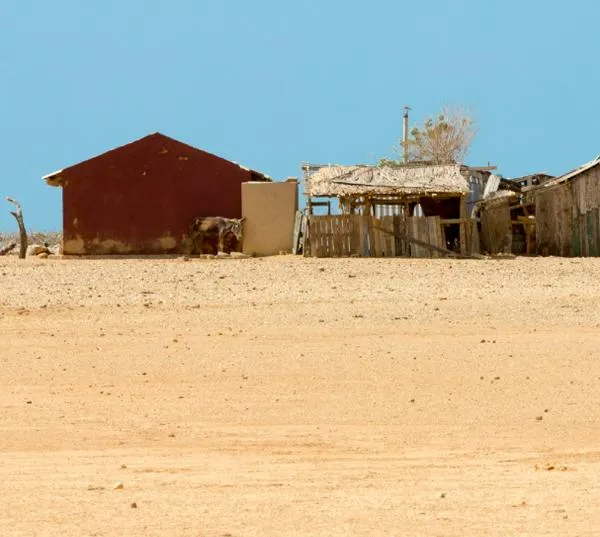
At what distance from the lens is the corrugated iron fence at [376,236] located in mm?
35281

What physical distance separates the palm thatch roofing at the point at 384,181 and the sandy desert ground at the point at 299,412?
12476mm

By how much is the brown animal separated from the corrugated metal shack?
7.78 meters

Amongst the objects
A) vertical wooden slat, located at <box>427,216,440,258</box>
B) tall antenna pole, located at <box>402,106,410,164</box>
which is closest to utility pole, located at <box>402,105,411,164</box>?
tall antenna pole, located at <box>402,106,410,164</box>

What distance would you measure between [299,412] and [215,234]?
26.6 m

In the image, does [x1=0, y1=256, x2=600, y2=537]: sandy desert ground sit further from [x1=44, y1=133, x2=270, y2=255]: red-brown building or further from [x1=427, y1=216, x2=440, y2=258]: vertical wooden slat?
[x1=44, y1=133, x2=270, y2=255]: red-brown building

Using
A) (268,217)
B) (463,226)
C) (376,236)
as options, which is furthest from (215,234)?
(463,226)

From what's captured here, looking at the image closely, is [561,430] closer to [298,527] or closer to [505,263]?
[298,527]

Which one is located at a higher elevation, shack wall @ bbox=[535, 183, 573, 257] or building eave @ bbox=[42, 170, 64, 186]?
building eave @ bbox=[42, 170, 64, 186]

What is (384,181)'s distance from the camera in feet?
118

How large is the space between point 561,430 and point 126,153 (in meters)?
30.3

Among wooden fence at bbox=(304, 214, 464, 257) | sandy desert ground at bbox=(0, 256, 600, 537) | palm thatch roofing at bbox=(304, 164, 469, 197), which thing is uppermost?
palm thatch roofing at bbox=(304, 164, 469, 197)

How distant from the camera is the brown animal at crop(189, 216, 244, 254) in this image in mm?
37938

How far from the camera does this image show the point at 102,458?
9.53 m

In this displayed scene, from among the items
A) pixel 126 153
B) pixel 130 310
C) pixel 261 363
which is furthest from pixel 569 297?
pixel 126 153
